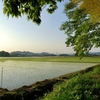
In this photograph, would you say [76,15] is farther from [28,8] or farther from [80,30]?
[28,8]

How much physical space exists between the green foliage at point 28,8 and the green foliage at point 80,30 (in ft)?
49.0

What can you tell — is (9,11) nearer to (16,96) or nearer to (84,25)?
(16,96)

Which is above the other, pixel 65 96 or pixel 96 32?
pixel 96 32

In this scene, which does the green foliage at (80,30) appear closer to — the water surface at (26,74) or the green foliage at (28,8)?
the water surface at (26,74)

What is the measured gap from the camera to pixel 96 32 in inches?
1157

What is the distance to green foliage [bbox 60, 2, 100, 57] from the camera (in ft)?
96.0

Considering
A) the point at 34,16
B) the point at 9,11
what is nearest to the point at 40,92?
the point at 34,16

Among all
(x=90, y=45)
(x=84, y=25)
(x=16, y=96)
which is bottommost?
(x=16, y=96)

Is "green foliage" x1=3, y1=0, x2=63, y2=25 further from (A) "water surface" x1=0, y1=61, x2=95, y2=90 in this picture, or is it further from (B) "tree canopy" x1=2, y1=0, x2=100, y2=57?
(A) "water surface" x1=0, y1=61, x2=95, y2=90

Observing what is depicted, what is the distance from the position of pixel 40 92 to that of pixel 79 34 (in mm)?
18899

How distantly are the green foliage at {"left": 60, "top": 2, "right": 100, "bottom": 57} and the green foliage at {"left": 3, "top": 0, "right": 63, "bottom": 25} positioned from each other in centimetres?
1494

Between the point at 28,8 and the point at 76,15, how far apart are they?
20680 millimetres

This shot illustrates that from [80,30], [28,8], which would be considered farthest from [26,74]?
[28,8]

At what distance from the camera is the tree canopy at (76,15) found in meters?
11.2
